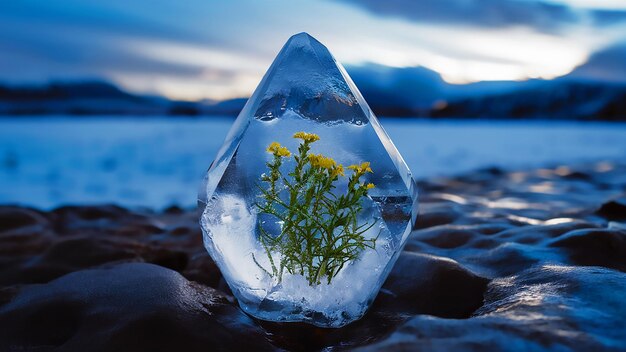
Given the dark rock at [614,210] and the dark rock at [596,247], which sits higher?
the dark rock at [614,210]

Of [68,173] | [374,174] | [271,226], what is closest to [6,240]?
[271,226]

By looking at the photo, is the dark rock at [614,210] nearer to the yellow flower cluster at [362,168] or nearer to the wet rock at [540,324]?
the wet rock at [540,324]

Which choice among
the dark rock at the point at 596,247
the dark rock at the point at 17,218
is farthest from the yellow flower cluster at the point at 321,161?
the dark rock at the point at 17,218

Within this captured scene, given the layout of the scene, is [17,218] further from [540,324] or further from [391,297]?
[540,324]

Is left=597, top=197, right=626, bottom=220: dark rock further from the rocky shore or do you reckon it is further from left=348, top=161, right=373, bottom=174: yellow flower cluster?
left=348, top=161, right=373, bottom=174: yellow flower cluster

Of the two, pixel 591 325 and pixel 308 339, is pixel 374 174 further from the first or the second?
pixel 591 325

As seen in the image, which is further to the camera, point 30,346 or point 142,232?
point 142,232

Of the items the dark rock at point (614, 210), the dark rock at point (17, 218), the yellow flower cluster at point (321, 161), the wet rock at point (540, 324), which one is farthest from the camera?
the dark rock at point (17, 218)
